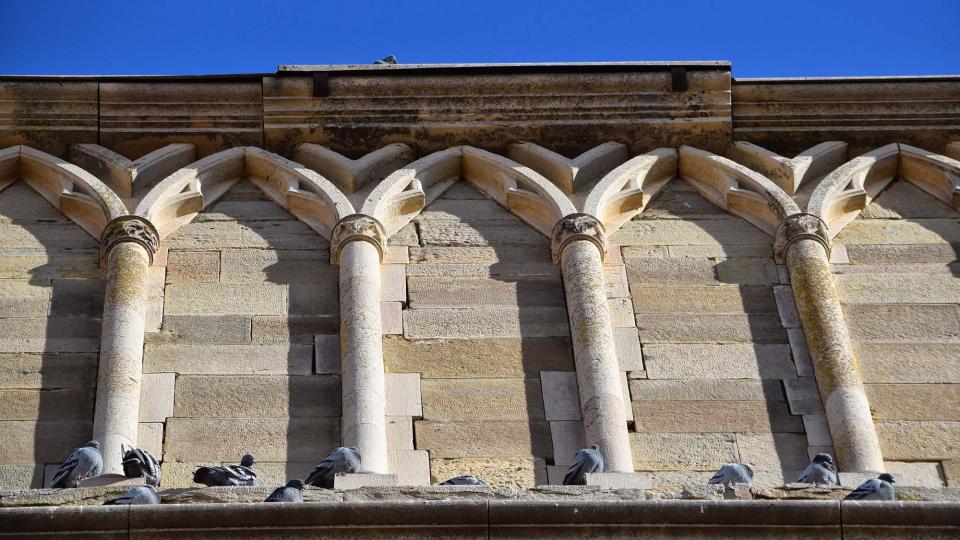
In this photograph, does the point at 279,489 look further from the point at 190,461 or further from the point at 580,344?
the point at 580,344

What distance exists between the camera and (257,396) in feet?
37.9

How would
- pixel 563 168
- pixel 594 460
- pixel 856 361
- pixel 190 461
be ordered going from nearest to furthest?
1. pixel 594 460
2. pixel 190 461
3. pixel 856 361
4. pixel 563 168

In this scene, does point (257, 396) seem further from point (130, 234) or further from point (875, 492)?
point (875, 492)

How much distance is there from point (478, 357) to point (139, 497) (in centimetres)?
290

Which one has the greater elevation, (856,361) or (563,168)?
(563,168)

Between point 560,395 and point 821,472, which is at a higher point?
point 560,395

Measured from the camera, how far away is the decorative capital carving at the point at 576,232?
12.6 meters

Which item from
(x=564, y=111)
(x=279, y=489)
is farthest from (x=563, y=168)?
(x=279, y=489)

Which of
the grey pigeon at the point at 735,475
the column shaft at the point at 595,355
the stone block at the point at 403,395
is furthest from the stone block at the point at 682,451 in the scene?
the stone block at the point at 403,395

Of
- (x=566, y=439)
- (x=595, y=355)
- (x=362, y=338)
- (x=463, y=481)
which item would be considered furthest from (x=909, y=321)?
(x=463, y=481)

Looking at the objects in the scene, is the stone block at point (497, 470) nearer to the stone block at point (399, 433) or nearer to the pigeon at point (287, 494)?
the stone block at point (399, 433)

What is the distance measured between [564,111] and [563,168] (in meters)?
0.58

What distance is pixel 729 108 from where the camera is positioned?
1390 centimetres

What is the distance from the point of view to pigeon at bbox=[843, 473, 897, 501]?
9406mm
